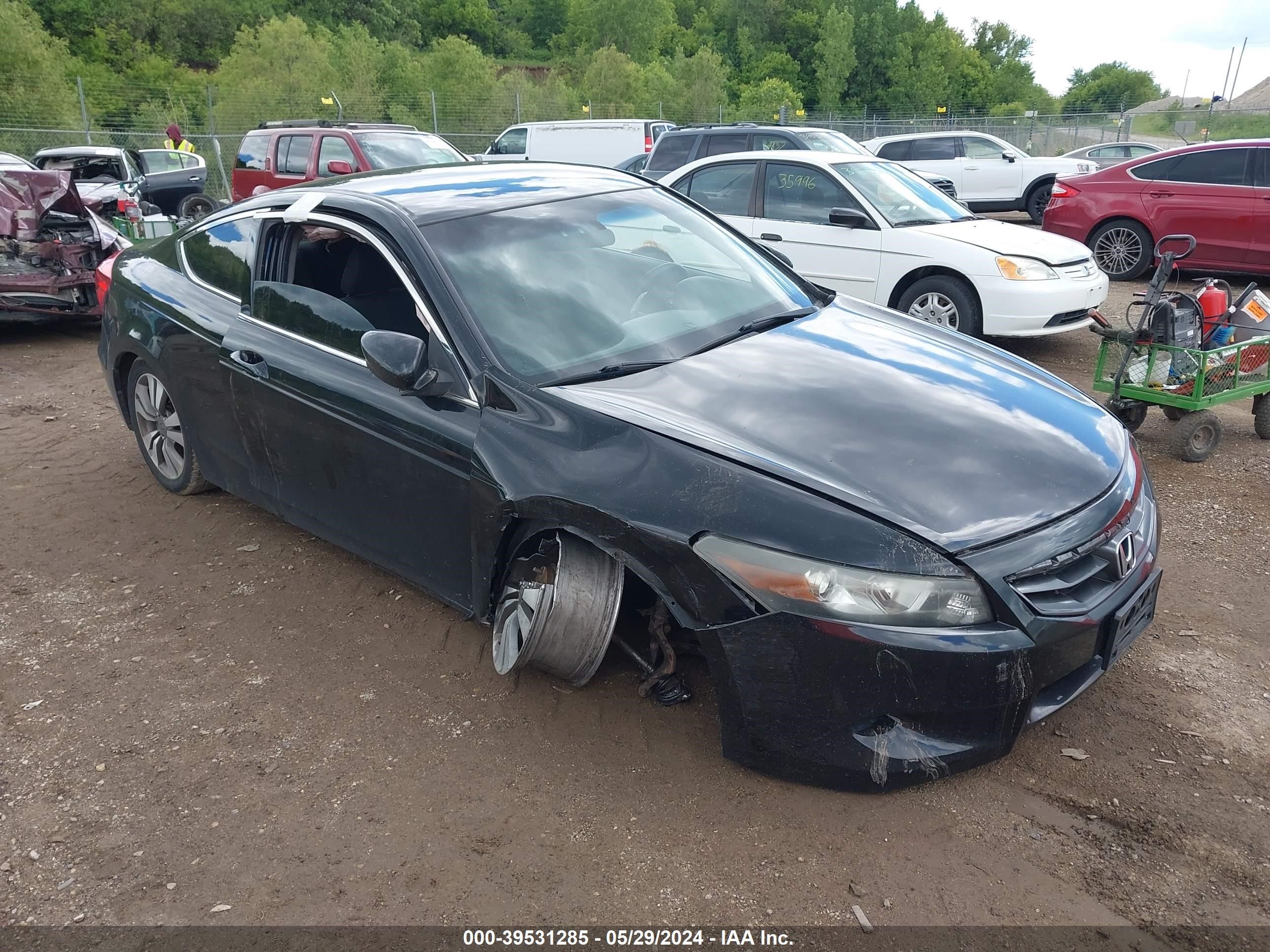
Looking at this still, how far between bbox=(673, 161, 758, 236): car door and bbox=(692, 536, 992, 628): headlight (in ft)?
20.6

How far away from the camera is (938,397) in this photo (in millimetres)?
3062

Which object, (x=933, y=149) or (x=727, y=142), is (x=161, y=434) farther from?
(x=933, y=149)

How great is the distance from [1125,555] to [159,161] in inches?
706

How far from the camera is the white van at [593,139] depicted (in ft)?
63.8

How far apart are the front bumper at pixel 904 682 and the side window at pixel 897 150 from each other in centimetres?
1635

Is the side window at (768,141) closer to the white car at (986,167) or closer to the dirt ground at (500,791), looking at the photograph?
the white car at (986,167)

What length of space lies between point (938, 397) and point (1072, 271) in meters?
5.09

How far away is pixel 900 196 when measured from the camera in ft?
26.2

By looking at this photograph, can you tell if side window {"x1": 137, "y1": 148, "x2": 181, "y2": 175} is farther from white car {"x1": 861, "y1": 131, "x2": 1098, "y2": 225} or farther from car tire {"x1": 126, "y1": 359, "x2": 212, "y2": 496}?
car tire {"x1": 126, "y1": 359, "x2": 212, "y2": 496}

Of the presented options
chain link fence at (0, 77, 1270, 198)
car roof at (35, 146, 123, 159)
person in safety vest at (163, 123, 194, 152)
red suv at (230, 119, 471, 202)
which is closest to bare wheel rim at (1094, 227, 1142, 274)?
red suv at (230, 119, 471, 202)

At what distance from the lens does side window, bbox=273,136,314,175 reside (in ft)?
42.8

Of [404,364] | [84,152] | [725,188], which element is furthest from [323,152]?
[404,364]

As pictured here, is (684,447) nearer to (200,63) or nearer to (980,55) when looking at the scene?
(200,63)

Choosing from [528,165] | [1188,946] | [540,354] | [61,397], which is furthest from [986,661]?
[61,397]
